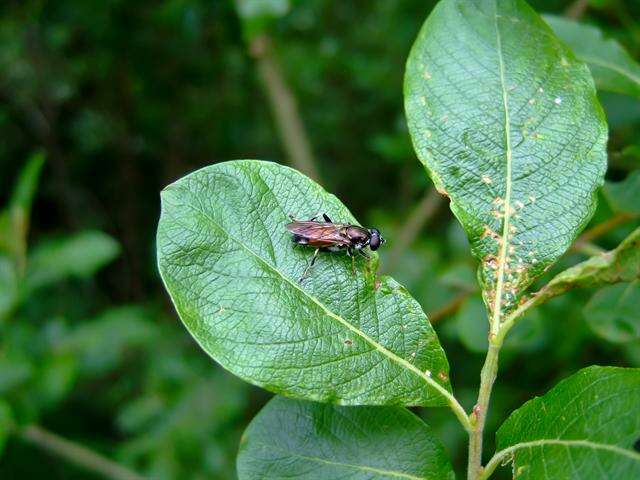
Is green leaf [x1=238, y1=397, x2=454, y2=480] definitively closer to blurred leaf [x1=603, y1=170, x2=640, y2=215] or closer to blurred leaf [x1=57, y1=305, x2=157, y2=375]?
blurred leaf [x1=603, y1=170, x2=640, y2=215]

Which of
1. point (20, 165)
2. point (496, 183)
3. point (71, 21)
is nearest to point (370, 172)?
point (71, 21)

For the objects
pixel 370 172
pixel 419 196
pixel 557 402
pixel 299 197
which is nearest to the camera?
pixel 557 402

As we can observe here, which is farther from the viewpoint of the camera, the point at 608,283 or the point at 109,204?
the point at 109,204

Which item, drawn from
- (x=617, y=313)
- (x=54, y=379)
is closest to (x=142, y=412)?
(x=54, y=379)

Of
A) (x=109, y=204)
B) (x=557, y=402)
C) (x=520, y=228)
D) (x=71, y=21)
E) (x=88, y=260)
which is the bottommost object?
(x=109, y=204)

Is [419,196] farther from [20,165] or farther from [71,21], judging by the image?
[20,165]

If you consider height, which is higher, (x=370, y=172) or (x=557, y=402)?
(x=557, y=402)

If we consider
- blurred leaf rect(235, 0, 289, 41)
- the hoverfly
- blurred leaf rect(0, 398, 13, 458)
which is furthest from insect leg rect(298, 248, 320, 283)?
blurred leaf rect(0, 398, 13, 458)
